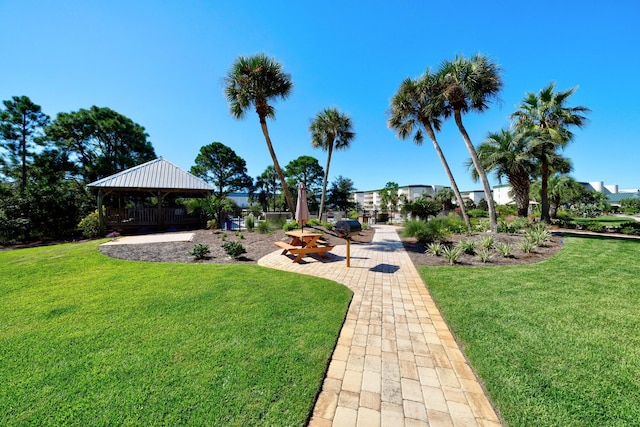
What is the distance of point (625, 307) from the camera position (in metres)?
3.44

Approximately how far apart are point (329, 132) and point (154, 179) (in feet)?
37.2

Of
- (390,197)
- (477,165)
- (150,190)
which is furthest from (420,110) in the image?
(390,197)

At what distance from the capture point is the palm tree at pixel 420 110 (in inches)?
459

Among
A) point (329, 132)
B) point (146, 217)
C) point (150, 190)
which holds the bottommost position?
point (146, 217)

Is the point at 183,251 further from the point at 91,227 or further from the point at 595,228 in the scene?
the point at 595,228

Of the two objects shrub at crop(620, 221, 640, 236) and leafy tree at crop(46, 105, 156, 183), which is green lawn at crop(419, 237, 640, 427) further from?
leafy tree at crop(46, 105, 156, 183)

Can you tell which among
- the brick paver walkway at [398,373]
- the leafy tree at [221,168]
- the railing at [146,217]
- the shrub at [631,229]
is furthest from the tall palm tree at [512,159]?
the leafy tree at [221,168]

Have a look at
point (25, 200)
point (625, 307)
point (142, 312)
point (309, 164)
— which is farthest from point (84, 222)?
point (309, 164)

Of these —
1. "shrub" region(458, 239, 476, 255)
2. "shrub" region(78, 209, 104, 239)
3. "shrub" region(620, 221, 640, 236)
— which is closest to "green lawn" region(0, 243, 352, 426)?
"shrub" region(458, 239, 476, 255)

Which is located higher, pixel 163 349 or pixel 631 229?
pixel 631 229

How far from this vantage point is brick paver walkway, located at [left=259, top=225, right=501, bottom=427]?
1.78 m

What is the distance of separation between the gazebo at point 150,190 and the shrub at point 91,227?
0.92ft

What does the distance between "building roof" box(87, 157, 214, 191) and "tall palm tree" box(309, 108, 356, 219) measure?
7.94 m

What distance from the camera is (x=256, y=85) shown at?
11.4 meters
